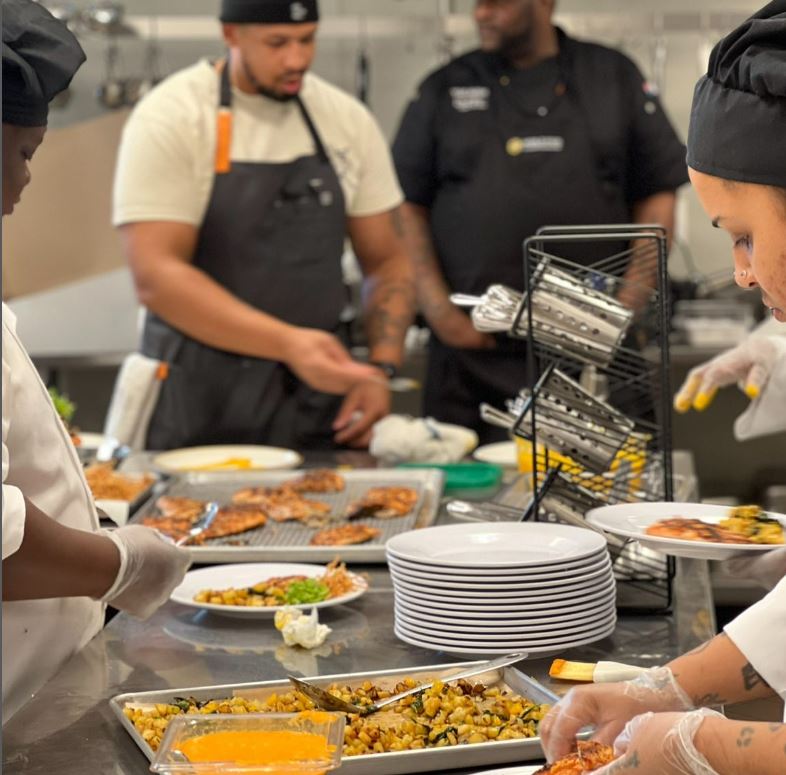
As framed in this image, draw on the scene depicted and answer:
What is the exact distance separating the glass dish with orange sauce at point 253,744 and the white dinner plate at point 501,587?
0.43m

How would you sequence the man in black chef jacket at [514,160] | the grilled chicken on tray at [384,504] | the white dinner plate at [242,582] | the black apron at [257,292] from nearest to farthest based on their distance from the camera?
the white dinner plate at [242,582]
the grilled chicken on tray at [384,504]
the black apron at [257,292]
the man in black chef jacket at [514,160]

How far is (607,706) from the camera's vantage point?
130 cm

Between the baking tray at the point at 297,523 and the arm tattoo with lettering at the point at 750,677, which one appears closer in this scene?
the arm tattoo with lettering at the point at 750,677

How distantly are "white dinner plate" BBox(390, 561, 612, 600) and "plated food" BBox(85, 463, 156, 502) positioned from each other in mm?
1114

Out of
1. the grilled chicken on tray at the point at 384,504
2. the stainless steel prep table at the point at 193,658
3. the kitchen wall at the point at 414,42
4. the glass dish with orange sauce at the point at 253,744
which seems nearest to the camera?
the glass dish with orange sauce at the point at 253,744

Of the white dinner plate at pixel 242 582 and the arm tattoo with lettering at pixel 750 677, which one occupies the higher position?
the arm tattoo with lettering at pixel 750 677

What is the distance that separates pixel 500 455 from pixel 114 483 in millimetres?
990

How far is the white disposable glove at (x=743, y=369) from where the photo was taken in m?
2.43

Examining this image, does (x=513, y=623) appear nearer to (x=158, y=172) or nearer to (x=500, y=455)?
(x=500, y=455)

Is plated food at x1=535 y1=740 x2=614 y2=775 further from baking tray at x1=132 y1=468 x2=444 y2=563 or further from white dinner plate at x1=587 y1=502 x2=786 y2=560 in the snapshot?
baking tray at x1=132 y1=468 x2=444 y2=563

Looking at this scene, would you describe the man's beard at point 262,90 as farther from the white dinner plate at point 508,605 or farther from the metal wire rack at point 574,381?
the white dinner plate at point 508,605

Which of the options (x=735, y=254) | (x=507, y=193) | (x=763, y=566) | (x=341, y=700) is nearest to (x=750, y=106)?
(x=735, y=254)

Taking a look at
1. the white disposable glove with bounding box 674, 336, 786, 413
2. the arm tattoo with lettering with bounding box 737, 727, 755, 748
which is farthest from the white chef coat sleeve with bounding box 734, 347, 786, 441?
the arm tattoo with lettering with bounding box 737, 727, 755, 748

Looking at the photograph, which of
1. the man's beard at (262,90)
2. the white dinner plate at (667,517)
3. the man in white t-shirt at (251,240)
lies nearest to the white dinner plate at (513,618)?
the white dinner plate at (667,517)
